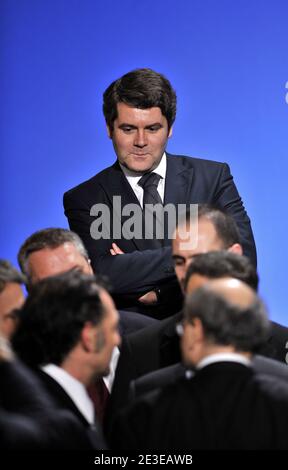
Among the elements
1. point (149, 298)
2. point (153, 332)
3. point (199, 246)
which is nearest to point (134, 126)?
point (149, 298)

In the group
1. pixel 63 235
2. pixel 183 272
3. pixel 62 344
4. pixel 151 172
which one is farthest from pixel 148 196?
pixel 62 344

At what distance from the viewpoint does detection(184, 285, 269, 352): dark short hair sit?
7.18 ft

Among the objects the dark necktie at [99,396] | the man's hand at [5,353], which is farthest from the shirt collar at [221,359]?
the dark necktie at [99,396]

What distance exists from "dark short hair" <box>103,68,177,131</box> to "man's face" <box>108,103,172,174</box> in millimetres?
27

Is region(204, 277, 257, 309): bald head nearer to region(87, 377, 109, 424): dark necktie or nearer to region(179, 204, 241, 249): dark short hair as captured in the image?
region(87, 377, 109, 424): dark necktie

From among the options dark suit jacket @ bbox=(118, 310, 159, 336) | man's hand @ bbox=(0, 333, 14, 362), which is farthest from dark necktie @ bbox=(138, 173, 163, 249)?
man's hand @ bbox=(0, 333, 14, 362)

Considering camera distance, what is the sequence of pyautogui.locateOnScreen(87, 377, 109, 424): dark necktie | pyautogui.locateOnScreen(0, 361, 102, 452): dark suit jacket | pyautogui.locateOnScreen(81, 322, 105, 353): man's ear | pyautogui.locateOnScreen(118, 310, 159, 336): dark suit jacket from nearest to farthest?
pyautogui.locateOnScreen(0, 361, 102, 452): dark suit jacket → pyautogui.locateOnScreen(81, 322, 105, 353): man's ear → pyautogui.locateOnScreen(87, 377, 109, 424): dark necktie → pyautogui.locateOnScreen(118, 310, 159, 336): dark suit jacket

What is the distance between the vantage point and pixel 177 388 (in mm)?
2166

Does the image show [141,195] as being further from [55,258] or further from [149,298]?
[55,258]

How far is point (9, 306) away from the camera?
2.73m
